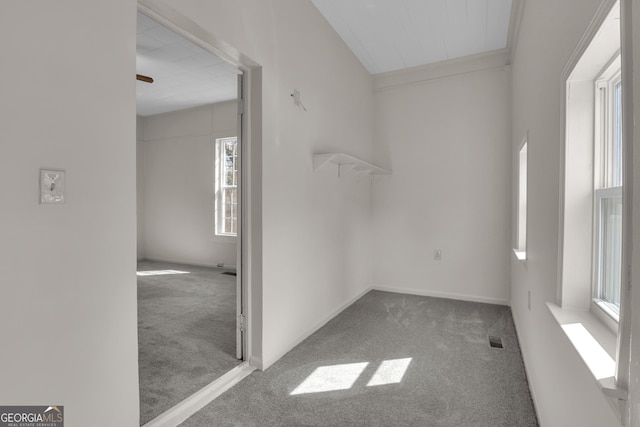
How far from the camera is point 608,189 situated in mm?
1173

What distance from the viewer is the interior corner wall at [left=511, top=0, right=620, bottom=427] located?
3.56 ft

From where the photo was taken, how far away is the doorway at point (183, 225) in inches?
93.3

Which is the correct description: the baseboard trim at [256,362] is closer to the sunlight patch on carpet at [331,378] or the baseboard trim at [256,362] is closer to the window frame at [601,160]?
the sunlight patch on carpet at [331,378]

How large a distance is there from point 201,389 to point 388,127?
12.3 ft

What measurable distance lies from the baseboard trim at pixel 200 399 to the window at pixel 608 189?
203cm

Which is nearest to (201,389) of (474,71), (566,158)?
(566,158)

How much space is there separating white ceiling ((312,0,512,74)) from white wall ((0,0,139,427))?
2.25 metres

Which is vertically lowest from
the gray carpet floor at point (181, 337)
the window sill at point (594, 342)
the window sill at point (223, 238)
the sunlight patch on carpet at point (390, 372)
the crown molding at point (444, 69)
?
the sunlight patch on carpet at point (390, 372)

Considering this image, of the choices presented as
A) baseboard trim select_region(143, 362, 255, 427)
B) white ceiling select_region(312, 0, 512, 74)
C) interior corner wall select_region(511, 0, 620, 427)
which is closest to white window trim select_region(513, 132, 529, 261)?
interior corner wall select_region(511, 0, 620, 427)

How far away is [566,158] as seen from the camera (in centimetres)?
132

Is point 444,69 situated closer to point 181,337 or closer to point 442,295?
point 442,295

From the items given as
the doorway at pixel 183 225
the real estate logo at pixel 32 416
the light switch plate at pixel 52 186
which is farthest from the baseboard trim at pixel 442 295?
the light switch plate at pixel 52 186

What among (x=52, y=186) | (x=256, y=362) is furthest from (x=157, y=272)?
(x=52, y=186)

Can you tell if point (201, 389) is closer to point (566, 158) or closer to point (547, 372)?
point (547, 372)
